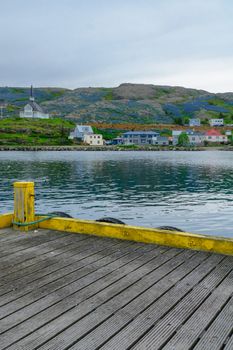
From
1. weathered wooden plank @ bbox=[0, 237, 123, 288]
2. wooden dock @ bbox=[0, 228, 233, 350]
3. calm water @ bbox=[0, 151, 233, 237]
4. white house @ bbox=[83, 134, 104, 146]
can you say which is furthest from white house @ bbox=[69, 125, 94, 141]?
wooden dock @ bbox=[0, 228, 233, 350]

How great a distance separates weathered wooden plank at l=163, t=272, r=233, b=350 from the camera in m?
4.16

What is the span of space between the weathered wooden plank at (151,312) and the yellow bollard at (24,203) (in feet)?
14.9

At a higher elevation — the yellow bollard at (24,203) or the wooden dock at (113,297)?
the yellow bollard at (24,203)

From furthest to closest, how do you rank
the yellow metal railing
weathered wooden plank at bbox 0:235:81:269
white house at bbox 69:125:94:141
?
white house at bbox 69:125:94:141
the yellow metal railing
weathered wooden plank at bbox 0:235:81:269

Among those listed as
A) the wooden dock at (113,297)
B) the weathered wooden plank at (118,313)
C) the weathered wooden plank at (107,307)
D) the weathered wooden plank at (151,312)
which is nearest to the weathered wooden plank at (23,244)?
the wooden dock at (113,297)

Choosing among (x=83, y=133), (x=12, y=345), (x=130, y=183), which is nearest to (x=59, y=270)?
(x=12, y=345)

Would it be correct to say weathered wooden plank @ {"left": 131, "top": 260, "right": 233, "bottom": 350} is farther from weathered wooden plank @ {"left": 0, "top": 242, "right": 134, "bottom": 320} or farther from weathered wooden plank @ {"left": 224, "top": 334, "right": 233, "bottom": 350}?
weathered wooden plank @ {"left": 0, "top": 242, "right": 134, "bottom": 320}

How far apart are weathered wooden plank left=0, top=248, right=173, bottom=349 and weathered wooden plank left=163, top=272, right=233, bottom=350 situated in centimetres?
124

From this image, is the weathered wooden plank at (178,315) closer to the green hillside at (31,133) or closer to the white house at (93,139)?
the green hillside at (31,133)

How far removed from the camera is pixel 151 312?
4891 mm

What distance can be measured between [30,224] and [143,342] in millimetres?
5688

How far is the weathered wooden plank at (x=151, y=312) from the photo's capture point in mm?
4207

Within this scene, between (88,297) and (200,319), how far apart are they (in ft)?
5.22

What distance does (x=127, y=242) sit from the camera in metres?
8.24
